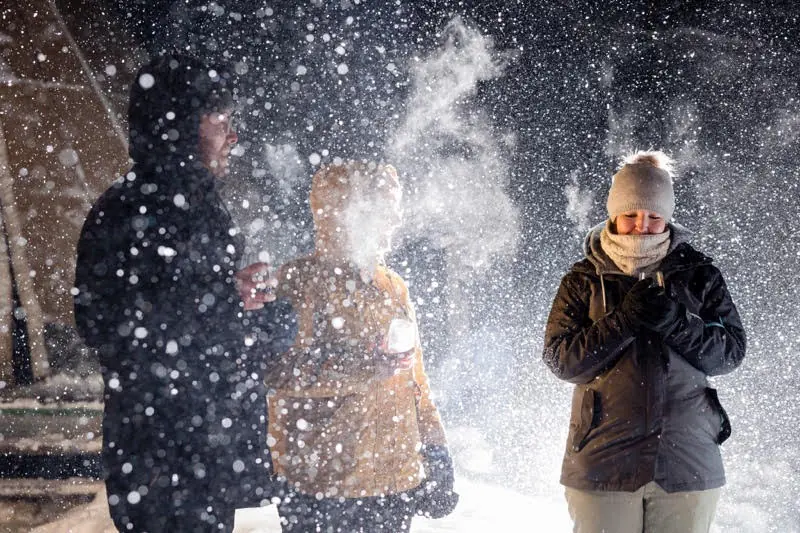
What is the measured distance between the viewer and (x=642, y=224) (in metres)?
1.99

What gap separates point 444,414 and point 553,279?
1179 millimetres

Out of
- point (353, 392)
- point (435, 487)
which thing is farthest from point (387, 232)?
point (435, 487)

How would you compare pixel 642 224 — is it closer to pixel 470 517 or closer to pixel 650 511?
pixel 650 511

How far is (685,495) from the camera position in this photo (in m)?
1.81

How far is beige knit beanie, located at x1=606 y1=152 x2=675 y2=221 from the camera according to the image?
6.54 feet

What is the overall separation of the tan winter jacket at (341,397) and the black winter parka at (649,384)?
0.58 metres

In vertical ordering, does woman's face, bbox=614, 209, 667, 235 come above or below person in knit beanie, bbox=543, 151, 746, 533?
above

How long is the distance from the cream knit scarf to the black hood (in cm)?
144

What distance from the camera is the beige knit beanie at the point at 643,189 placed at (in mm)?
1994

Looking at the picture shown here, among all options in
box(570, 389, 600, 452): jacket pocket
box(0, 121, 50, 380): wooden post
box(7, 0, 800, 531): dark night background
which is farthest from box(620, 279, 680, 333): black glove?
box(0, 121, 50, 380): wooden post

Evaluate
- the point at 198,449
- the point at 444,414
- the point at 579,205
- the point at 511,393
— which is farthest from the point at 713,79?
the point at 198,449

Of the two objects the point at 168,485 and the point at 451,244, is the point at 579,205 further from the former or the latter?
the point at 168,485

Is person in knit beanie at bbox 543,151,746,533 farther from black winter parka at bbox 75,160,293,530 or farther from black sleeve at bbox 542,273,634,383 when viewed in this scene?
black winter parka at bbox 75,160,293,530

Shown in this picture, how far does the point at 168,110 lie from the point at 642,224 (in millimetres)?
1635
